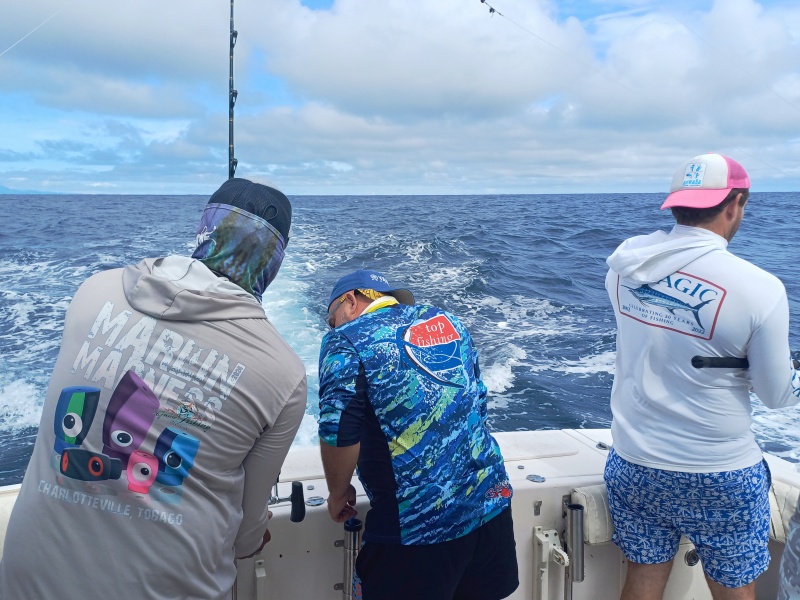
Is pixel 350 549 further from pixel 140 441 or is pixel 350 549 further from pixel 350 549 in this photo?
pixel 140 441

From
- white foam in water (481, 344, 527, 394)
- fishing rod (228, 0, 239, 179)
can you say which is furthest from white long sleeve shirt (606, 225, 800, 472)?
white foam in water (481, 344, 527, 394)

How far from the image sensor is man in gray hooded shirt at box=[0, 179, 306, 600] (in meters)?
1.04

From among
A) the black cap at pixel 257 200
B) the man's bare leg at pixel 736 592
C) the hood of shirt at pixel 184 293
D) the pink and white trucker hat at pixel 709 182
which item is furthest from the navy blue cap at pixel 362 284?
the man's bare leg at pixel 736 592

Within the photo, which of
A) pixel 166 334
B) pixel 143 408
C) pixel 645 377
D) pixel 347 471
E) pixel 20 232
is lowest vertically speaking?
pixel 20 232

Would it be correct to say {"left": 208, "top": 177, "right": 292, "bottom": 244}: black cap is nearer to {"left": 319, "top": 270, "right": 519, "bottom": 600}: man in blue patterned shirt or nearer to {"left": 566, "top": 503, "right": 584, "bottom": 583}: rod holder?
{"left": 319, "top": 270, "right": 519, "bottom": 600}: man in blue patterned shirt

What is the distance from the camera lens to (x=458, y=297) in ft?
27.3

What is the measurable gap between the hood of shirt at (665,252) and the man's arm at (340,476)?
762 mm

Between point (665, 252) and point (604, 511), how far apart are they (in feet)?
2.77

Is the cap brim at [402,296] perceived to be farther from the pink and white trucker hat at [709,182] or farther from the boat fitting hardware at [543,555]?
the boat fitting hardware at [543,555]

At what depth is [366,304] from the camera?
5.23 ft

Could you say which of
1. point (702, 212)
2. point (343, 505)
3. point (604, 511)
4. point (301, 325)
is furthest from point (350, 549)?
point (301, 325)

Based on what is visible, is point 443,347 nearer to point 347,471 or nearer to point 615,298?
point 347,471

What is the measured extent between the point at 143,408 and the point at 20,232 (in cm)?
1836

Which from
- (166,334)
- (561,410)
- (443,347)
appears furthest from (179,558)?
(561,410)
